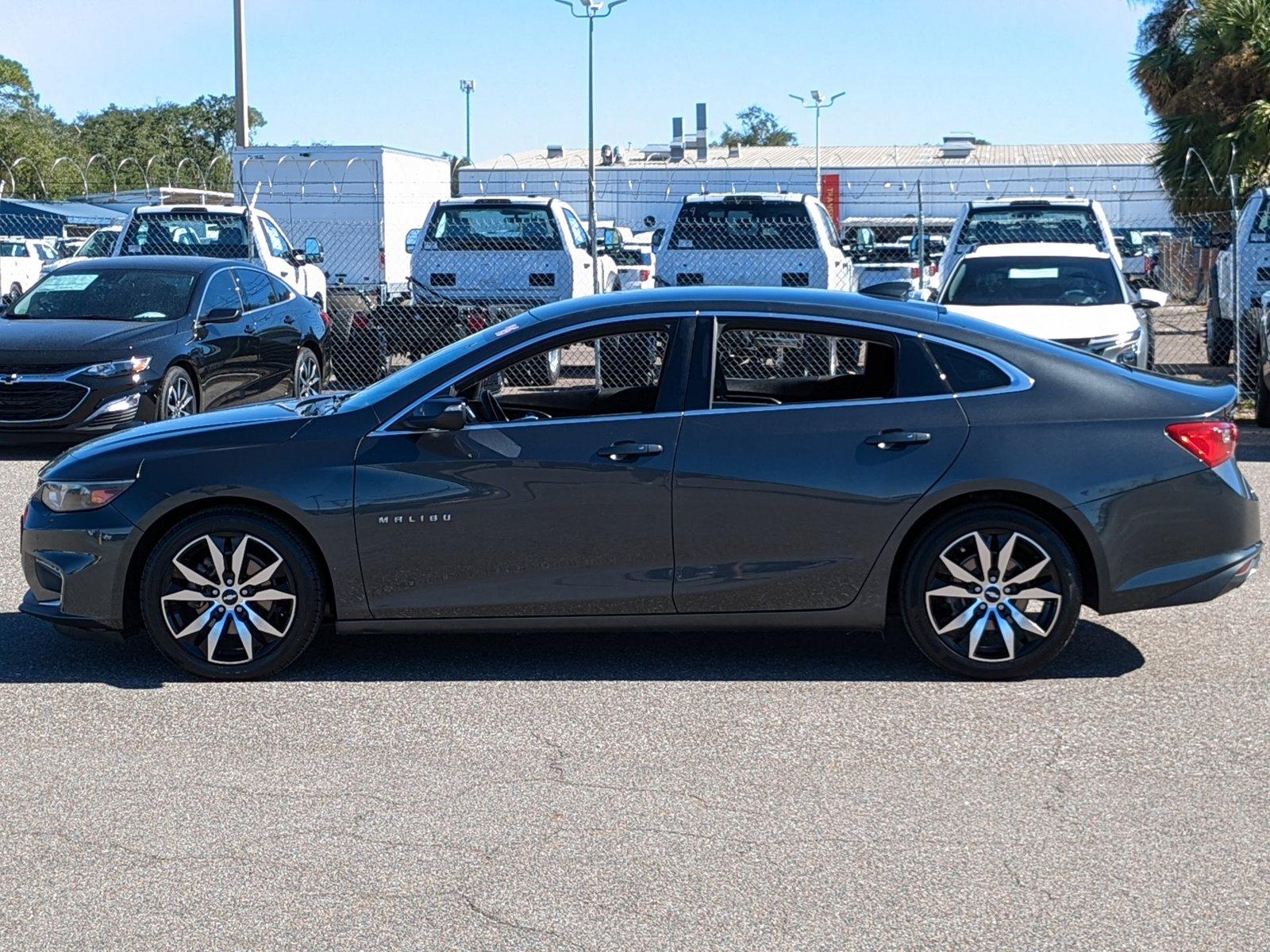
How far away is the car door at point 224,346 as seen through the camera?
531 inches

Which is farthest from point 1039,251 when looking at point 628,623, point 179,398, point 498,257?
point 628,623

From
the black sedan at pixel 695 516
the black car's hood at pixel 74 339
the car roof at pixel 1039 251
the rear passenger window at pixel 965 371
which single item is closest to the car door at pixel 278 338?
the black car's hood at pixel 74 339

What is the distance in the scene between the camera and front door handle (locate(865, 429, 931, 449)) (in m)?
6.24

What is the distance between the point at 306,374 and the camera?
15.4m

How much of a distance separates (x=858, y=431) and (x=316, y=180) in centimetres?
2447

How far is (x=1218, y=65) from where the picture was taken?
2609 cm

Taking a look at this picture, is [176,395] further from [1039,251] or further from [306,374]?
[1039,251]

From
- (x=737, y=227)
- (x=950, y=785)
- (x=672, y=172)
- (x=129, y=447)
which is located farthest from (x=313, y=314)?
(x=672, y=172)

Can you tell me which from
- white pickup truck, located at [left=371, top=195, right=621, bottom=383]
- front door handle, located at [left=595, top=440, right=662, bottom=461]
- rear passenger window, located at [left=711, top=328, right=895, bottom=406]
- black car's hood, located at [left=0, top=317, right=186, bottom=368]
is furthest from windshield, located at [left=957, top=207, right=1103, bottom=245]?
front door handle, located at [left=595, top=440, right=662, bottom=461]

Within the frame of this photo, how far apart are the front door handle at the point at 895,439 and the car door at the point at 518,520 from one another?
0.75m

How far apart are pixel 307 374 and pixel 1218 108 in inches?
676

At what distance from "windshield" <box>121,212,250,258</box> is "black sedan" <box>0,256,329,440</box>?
487cm

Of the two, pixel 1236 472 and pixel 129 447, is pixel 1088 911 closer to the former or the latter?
pixel 1236 472

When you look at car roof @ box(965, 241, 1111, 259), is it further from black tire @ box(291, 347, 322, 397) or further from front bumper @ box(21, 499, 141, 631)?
front bumper @ box(21, 499, 141, 631)
